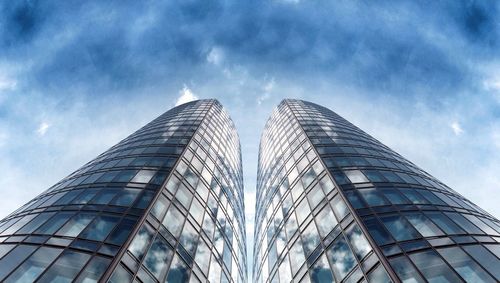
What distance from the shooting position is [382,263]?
1262 cm

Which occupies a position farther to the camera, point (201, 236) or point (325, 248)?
point (201, 236)

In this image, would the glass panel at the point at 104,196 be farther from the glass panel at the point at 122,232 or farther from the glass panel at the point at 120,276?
the glass panel at the point at 120,276

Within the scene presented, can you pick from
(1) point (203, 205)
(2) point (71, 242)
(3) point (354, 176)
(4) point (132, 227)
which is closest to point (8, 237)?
(2) point (71, 242)

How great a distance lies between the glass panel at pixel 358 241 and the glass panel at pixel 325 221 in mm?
1820

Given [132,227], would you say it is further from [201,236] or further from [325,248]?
[325,248]

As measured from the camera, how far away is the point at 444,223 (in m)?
16.0

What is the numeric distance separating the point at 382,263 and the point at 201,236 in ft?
Answer: 38.9

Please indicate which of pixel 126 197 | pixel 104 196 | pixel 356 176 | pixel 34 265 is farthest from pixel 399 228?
pixel 104 196

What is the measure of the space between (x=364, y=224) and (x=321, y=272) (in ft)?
10.9

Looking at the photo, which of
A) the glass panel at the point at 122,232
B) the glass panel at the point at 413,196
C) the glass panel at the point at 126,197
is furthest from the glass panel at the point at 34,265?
the glass panel at the point at 413,196

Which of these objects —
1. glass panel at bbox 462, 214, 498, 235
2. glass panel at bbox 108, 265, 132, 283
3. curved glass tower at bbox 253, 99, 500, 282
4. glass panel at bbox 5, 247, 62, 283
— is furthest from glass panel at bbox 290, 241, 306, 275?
glass panel at bbox 5, 247, 62, 283

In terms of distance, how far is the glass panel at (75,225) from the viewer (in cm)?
1486

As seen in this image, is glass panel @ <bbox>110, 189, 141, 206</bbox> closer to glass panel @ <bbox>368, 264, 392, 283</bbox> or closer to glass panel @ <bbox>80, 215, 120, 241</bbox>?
glass panel @ <bbox>80, 215, 120, 241</bbox>

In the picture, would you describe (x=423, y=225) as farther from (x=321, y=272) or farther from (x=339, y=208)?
(x=321, y=272)
